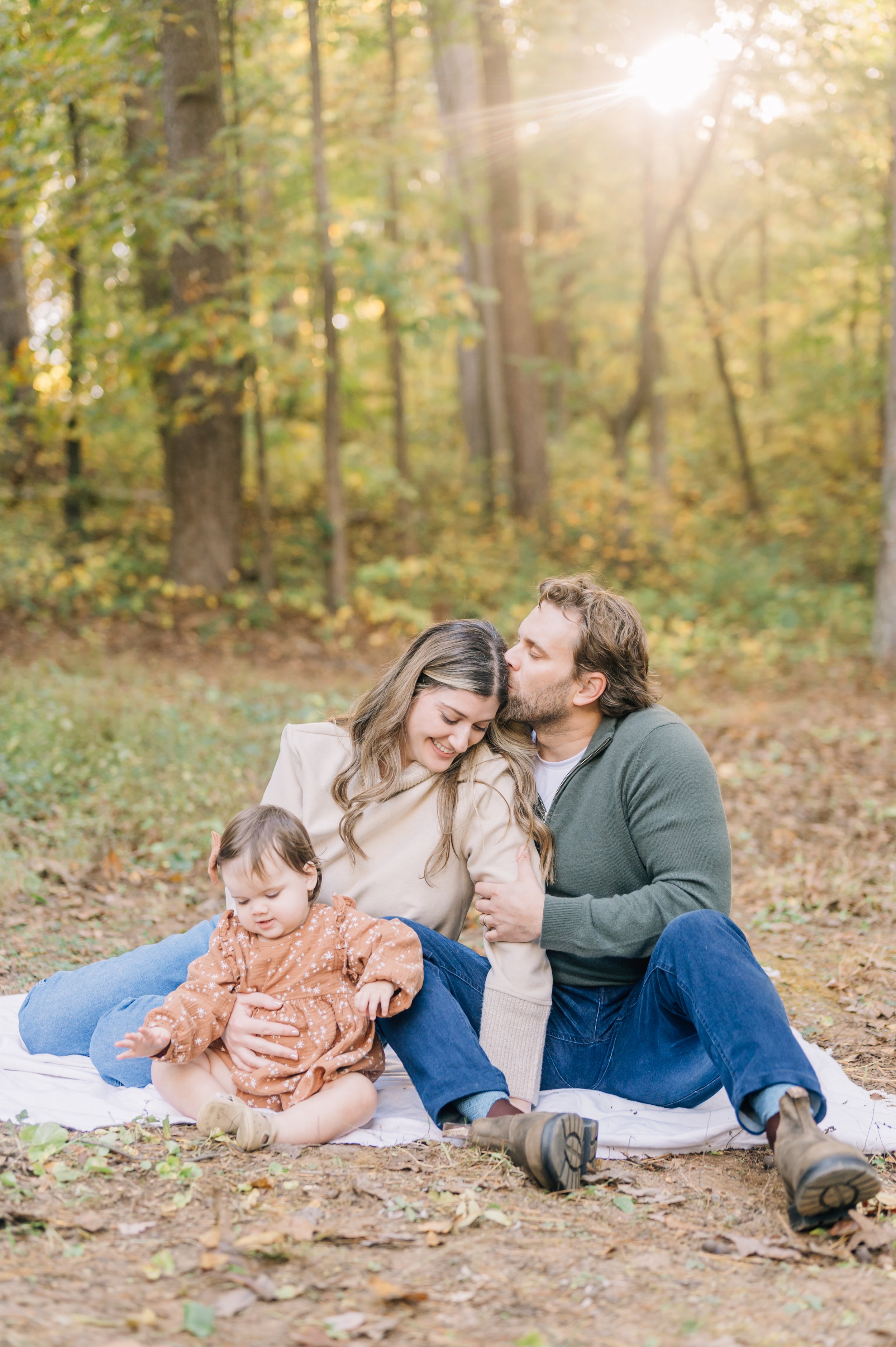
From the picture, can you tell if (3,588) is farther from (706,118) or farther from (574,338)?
(574,338)

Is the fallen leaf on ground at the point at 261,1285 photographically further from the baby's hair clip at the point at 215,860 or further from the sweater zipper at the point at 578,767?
the sweater zipper at the point at 578,767

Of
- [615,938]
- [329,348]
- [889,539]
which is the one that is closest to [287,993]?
[615,938]

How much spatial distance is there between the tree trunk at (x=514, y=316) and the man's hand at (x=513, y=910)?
1171 centimetres

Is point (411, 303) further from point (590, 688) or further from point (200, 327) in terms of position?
point (590, 688)

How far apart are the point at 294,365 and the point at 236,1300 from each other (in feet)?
28.7

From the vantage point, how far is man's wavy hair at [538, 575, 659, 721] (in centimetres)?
315

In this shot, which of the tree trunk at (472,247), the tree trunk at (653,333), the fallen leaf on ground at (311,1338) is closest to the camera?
the fallen leaf on ground at (311,1338)

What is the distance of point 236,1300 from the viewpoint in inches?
79.3

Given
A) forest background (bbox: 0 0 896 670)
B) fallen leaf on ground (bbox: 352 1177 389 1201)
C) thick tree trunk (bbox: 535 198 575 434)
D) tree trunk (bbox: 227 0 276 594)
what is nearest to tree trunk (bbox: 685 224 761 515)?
forest background (bbox: 0 0 896 670)

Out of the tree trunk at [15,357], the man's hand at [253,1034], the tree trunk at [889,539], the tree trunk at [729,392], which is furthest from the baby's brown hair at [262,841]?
the tree trunk at [729,392]

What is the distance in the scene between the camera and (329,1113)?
9.26 feet

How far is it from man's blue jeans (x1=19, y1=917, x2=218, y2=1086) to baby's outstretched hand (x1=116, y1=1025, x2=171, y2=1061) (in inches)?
17.5

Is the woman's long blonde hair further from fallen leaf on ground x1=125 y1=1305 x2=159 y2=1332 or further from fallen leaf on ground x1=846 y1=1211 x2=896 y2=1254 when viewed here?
fallen leaf on ground x1=125 y1=1305 x2=159 y2=1332

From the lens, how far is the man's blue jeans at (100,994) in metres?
3.26
